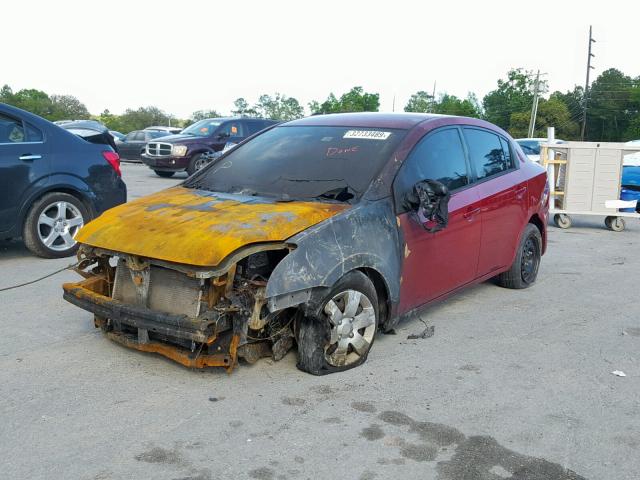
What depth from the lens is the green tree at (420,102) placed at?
83.8 metres

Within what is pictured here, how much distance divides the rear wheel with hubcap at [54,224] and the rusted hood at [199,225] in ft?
9.80

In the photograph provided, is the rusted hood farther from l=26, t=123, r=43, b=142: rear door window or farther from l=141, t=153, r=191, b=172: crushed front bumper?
l=141, t=153, r=191, b=172: crushed front bumper

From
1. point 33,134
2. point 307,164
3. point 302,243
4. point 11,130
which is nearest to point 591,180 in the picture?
point 307,164

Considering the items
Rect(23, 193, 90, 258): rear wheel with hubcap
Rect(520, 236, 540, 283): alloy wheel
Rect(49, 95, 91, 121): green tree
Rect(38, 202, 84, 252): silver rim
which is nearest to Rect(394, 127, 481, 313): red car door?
Rect(520, 236, 540, 283): alloy wheel

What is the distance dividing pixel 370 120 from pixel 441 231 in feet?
3.56

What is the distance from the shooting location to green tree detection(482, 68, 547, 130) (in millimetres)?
75000

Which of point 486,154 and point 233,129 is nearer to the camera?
point 486,154

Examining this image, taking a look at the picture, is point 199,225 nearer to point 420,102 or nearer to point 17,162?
point 17,162

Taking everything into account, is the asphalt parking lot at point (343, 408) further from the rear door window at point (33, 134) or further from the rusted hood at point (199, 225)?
the rear door window at point (33, 134)

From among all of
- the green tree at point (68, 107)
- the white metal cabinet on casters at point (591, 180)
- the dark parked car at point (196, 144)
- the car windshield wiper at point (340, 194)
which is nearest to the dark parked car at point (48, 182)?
the car windshield wiper at point (340, 194)

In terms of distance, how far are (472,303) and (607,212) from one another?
6231mm

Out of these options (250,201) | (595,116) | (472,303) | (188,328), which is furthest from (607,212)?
(595,116)

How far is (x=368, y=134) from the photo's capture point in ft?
16.8

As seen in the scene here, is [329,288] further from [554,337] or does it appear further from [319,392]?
[554,337]
